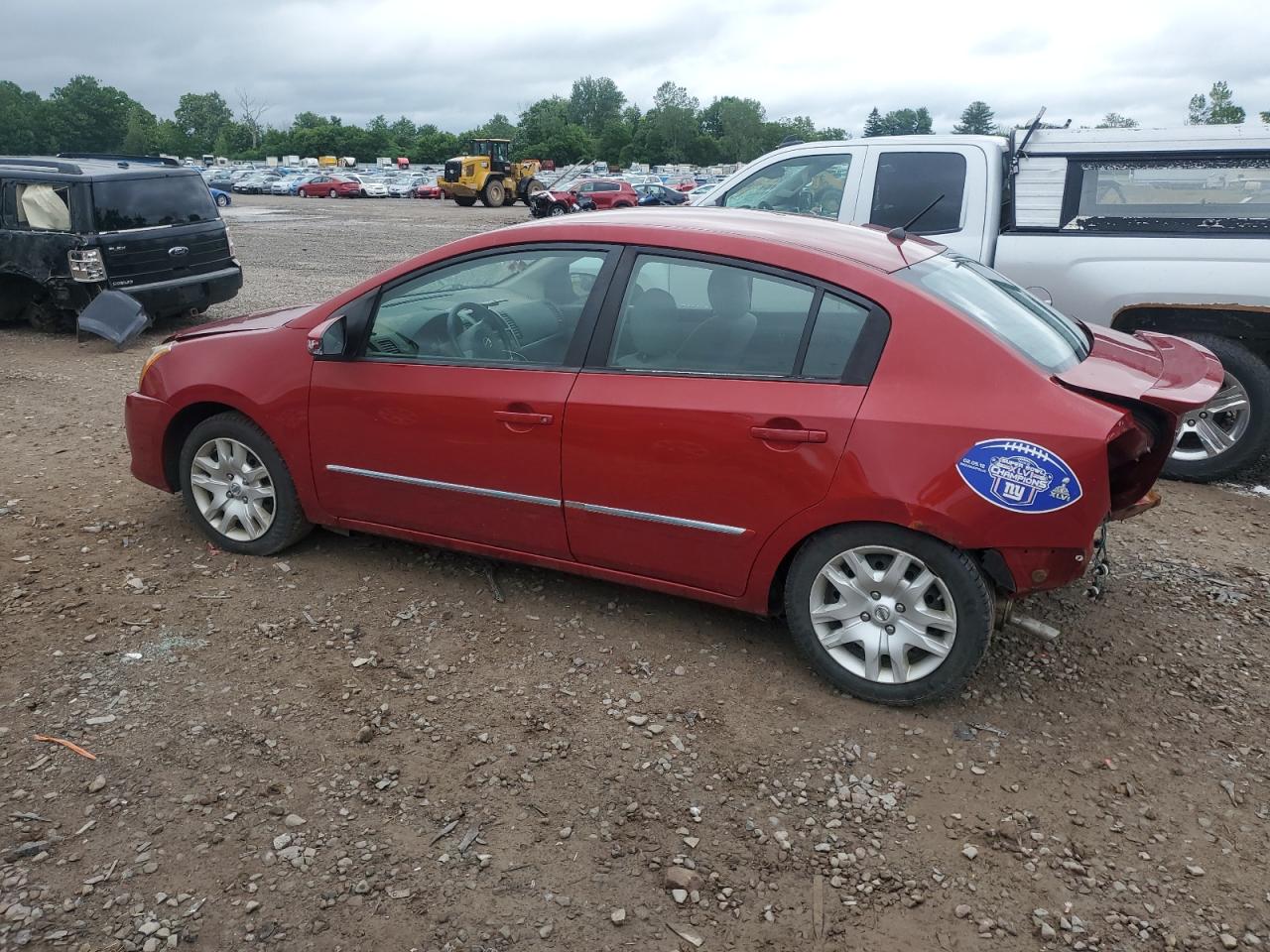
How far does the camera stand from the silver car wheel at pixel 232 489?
4.50 metres

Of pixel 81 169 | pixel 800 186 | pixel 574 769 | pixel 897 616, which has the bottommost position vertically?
pixel 574 769

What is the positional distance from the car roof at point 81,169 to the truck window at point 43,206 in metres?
0.13

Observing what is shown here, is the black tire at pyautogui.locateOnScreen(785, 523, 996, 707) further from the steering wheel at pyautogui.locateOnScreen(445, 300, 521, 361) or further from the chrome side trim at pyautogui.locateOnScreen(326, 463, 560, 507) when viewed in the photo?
the steering wheel at pyautogui.locateOnScreen(445, 300, 521, 361)

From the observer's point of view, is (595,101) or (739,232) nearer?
(739,232)

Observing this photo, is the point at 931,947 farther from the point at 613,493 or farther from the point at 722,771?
the point at 613,493

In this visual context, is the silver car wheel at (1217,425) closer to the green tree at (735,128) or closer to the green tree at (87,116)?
the green tree at (735,128)

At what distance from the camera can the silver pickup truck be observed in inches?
221

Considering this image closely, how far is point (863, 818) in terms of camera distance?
294 cm

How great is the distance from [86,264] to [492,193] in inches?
1347

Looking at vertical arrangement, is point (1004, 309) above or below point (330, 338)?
above

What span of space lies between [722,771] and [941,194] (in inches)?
179

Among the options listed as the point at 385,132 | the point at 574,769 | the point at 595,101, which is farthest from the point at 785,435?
the point at 595,101

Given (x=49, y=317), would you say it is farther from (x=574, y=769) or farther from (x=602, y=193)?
(x=602, y=193)

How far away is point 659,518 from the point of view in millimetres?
3619
